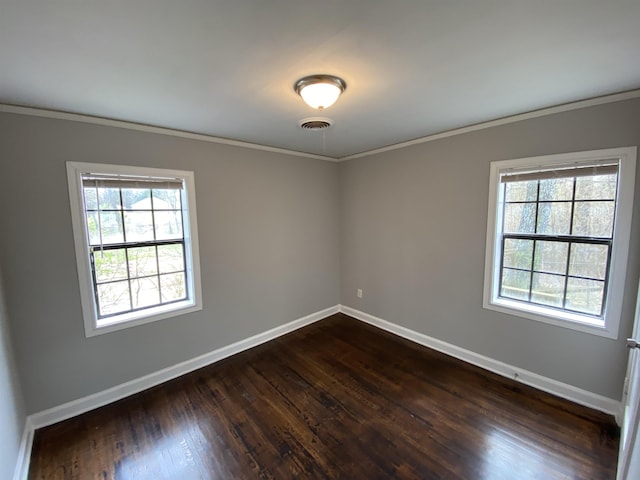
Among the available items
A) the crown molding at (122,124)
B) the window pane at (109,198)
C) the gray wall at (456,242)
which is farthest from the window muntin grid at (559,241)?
the window pane at (109,198)

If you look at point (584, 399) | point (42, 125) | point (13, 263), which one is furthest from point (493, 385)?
point (42, 125)

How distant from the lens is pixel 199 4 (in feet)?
3.34

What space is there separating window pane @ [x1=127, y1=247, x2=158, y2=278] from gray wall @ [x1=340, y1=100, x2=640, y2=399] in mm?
2500

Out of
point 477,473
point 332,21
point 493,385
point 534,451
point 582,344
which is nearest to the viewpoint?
point 332,21

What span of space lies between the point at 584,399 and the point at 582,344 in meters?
0.45

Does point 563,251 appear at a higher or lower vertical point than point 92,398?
higher

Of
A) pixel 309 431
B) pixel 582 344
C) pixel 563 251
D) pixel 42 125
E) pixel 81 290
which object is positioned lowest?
pixel 309 431

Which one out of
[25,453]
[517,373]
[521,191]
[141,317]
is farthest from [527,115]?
[25,453]

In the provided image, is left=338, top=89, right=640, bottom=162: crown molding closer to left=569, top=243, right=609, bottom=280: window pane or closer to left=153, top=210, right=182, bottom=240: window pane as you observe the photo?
left=569, top=243, right=609, bottom=280: window pane

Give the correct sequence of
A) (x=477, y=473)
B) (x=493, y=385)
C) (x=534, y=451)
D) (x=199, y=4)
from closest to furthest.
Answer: (x=199, y=4) < (x=477, y=473) < (x=534, y=451) < (x=493, y=385)

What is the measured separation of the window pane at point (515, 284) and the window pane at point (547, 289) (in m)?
0.06

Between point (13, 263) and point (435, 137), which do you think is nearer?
point (13, 263)

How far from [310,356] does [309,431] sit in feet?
3.39

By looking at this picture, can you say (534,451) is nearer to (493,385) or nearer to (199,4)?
(493,385)
